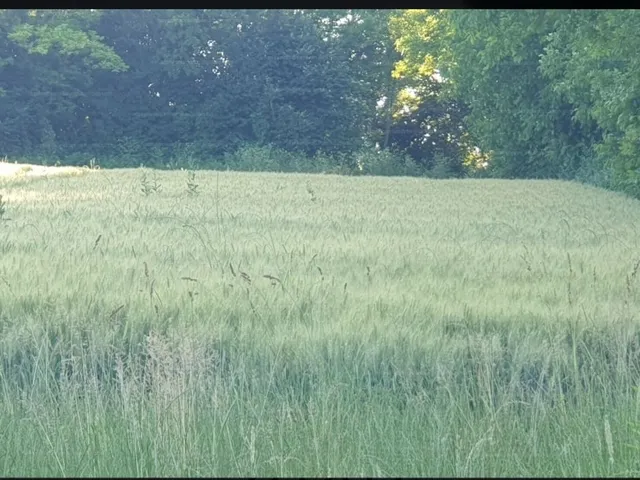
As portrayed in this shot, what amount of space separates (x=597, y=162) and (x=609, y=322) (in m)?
26.0

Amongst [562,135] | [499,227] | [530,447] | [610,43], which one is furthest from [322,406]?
[562,135]

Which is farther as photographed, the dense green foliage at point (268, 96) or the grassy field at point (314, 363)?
the dense green foliage at point (268, 96)

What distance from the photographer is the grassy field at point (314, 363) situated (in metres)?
3.30

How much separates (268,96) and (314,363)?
3795 cm

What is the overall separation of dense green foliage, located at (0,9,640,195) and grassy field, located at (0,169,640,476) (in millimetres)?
27257

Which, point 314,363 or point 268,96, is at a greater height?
point 314,363

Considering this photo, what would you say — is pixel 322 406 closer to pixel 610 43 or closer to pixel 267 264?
pixel 267 264

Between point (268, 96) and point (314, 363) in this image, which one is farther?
point (268, 96)

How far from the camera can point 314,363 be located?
402 centimetres

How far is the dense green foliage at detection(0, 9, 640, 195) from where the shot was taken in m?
35.3

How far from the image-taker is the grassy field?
3305mm

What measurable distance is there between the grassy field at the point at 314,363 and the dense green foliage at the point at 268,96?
89.4 feet

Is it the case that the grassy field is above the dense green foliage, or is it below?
above

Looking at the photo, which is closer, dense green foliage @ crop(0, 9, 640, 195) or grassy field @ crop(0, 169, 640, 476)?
grassy field @ crop(0, 169, 640, 476)
